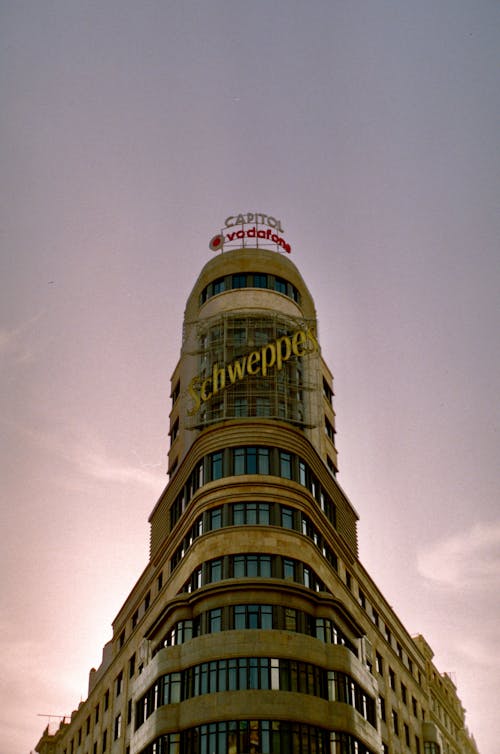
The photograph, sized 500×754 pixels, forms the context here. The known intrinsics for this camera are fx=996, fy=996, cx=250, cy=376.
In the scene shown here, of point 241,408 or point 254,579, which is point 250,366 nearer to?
point 241,408

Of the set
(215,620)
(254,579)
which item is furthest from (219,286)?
(215,620)

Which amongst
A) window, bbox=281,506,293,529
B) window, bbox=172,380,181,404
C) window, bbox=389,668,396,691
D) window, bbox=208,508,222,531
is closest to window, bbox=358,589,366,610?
window, bbox=389,668,396,691

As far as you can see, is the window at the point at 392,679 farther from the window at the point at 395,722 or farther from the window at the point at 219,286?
the window at the point at 219,286

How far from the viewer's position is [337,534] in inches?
3120

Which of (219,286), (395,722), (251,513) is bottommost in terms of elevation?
(395,722)

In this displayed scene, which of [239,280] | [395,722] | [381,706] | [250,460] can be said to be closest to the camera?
[250,460]

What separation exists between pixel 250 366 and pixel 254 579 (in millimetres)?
17342

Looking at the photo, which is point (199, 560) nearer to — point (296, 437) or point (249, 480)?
point (249, 480)

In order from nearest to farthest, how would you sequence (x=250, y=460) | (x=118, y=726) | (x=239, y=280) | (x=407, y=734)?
(x=250, y=460) < (x=239, y=280) < (x=118, y=726) < (x=407, y=734)

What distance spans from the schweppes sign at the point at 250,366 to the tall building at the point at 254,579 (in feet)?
0.54

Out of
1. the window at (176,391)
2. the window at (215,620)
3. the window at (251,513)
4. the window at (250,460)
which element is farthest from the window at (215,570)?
the window at (176,391)

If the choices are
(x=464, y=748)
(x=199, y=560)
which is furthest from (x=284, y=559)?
(x=464, y=748)

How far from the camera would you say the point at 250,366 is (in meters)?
75.4

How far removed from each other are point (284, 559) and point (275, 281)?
25.9 metres
